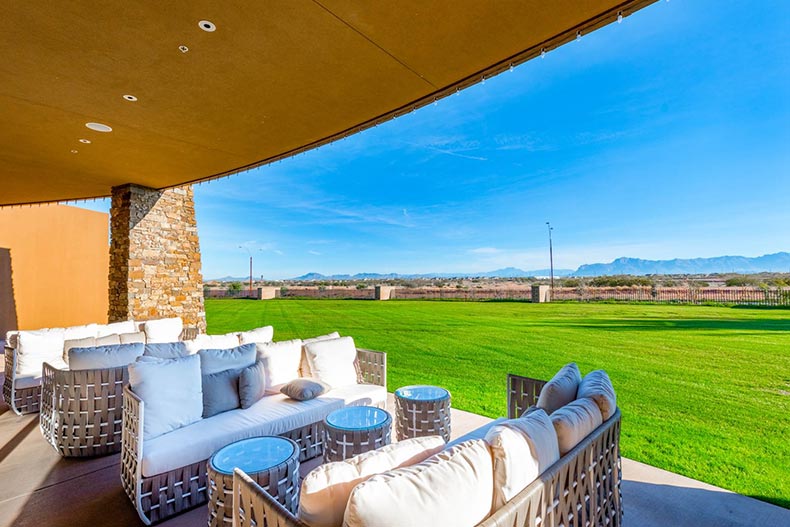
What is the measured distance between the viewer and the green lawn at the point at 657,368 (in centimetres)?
303

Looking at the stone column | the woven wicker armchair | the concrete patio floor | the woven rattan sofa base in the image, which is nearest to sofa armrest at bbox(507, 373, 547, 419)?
the woven wicker armchair

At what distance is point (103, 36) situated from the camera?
101 inches

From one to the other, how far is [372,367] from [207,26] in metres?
3.17

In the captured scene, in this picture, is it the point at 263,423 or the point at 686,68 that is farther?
the point at 686,68

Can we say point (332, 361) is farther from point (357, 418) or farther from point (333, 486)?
point (333, 486)

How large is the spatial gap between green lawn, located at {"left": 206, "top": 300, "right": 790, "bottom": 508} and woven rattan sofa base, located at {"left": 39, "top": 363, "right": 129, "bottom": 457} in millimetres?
3226

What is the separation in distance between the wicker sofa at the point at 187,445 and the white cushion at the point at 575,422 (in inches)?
78.3

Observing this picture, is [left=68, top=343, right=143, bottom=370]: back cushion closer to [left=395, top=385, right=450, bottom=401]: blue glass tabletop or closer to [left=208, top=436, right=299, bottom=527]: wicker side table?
[left=208, top=436, right=299, bottom=527]: wicker side table

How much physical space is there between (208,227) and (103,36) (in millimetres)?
24025

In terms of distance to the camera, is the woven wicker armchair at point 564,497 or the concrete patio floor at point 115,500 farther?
the concrete patio floor at point 115,500

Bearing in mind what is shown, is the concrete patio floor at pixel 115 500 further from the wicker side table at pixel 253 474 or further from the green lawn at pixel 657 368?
the wicker side table at pixel 253 474

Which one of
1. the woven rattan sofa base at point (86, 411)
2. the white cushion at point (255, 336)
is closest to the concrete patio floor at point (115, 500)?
the woven rattan sofa base at point (86, 411)

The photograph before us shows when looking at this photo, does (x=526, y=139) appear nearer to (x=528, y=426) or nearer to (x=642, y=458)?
(x=642, y=458)

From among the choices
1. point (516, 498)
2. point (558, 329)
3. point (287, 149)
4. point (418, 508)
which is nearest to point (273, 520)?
point (418, 508)
